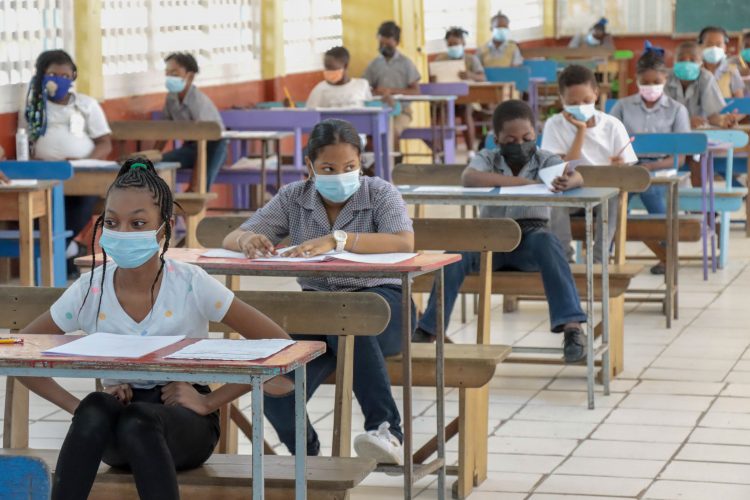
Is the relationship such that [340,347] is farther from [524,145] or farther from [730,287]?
[730,287]

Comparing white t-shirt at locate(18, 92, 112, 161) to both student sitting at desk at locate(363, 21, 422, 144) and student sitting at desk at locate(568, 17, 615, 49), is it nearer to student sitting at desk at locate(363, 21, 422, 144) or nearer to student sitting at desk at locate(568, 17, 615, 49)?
student sitting at desk at locate(363, 21, 422, 144)

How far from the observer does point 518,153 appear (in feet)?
20.7

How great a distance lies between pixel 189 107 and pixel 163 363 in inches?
288

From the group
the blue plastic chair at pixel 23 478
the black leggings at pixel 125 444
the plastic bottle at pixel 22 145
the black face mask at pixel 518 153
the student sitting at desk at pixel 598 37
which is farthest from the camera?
the student sitting at desk at pixel 598 37

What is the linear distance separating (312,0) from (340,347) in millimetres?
9935

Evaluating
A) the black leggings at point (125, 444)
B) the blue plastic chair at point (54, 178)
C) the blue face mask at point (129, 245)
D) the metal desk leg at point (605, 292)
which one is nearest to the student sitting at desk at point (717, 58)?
the blue plastic chair at point (54, 178)

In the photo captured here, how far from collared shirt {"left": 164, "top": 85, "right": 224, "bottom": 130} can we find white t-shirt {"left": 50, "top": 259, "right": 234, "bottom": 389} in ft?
21.4

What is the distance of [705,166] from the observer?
328 inches

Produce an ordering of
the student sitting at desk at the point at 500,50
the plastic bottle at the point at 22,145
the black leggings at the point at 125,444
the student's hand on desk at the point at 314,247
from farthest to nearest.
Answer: the student sitting at desk at the point at 500,50
the plastic bottle at the point at 22,145
the student's hand on desk at the point at 314,247
the black leggings at the point at 125,444

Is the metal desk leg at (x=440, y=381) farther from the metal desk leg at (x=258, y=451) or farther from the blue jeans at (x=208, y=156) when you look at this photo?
the blue jeans at (x=208, y=156)

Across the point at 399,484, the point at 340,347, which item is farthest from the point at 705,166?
the point at 340,347

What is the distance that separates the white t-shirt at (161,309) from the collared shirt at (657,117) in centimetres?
549

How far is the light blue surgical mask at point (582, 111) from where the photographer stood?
24.0 feet

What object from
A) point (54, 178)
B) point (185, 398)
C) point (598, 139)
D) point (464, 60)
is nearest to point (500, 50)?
point (464, 60)
